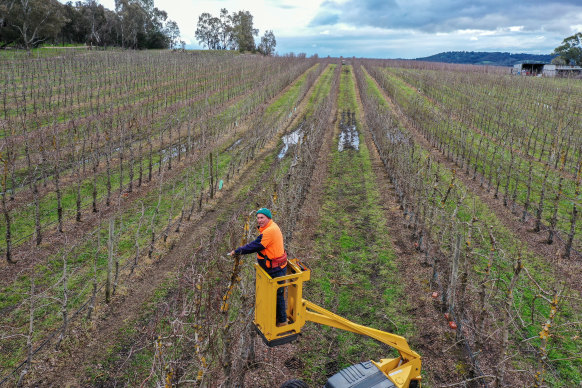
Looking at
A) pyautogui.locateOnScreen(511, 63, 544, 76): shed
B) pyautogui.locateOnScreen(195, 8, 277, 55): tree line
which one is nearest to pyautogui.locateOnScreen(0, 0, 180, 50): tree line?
pyautogui.locateOnScreen(195, 8, 277, 55): tree line

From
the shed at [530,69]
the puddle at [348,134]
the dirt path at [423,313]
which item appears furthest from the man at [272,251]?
the shed at [530,69]

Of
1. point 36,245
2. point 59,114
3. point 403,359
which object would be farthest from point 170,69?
point 403,359

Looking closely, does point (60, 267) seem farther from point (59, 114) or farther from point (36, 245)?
point (59, 114)

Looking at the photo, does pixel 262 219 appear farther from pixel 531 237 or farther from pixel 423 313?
pixel 531 237

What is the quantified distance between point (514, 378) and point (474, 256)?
5.01 metres

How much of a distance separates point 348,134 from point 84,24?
60754 mm

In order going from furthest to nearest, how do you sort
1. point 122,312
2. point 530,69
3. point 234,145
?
1. point 530,69
2. point 234,145
3. point 122,312

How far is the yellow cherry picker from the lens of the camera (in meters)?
5.68

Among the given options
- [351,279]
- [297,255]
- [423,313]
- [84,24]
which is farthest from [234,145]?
[84,24]

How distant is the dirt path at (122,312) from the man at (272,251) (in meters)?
2.89

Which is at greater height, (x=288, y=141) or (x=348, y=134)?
(x=348, y=134)

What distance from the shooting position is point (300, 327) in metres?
6.02

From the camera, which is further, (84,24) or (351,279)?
(84,24)

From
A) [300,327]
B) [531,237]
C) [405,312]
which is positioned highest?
[300,327]
